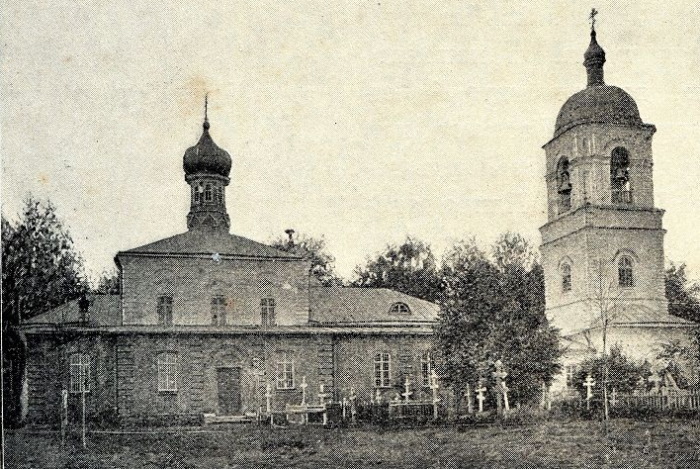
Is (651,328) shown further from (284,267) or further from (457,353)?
(284,267)

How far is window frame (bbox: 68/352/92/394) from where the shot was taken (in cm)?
1700

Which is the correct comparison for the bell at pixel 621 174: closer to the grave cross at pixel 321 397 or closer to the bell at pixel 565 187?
the bell at pixel 565 187

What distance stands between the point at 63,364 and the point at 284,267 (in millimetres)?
5308

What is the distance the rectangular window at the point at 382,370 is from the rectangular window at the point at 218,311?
390 centimetres

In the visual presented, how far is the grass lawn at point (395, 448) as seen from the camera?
1220cm

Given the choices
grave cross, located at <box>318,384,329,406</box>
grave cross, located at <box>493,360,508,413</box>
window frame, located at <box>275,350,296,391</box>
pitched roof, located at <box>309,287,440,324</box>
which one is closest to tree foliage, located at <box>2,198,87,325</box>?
window frame, located at <box>275,350,296,391</box>

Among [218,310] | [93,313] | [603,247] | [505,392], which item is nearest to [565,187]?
[603,247]

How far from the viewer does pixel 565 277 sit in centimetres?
2005

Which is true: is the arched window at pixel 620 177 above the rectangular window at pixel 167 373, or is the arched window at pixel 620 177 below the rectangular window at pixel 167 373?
above

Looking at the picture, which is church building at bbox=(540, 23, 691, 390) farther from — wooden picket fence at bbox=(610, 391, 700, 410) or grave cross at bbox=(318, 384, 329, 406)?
grave cross at bbox=(318, 384, 329, 406)

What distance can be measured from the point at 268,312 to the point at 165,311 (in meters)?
2.25

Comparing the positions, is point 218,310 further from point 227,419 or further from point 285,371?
point 227,419

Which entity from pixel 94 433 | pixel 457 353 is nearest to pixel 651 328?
pixel 457 353

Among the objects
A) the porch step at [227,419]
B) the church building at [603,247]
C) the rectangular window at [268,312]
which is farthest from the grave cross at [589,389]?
the porch step at [227,419]
